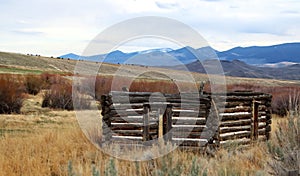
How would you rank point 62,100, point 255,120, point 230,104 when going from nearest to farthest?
1. point 230,104
2. point 255,120
3. point 62,100

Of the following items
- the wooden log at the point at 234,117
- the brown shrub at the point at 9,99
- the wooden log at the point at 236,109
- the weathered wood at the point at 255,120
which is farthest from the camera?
the brown shrub at the point at 9,99

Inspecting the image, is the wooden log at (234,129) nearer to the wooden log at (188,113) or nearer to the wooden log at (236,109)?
the wooden log at (236,109)

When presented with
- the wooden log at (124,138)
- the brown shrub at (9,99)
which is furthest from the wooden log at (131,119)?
the brown shrub at (9,99)

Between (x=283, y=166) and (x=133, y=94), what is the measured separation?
233 inches

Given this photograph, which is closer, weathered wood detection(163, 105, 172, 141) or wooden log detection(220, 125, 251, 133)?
weathered wood detection(163, 105, 172, 141)

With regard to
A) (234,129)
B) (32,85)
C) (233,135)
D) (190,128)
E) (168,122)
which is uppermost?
(32,85)

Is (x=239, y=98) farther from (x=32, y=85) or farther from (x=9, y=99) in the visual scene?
(x=32, y=85)

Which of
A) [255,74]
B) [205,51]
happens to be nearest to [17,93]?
[205,51]

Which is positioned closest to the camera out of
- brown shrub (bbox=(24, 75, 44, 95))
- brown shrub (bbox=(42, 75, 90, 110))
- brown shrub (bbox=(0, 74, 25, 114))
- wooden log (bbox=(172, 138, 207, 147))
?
wooden log (bbox=(172, 138, 207, 147))

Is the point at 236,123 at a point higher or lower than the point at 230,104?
lower

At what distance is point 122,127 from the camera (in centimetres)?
1093

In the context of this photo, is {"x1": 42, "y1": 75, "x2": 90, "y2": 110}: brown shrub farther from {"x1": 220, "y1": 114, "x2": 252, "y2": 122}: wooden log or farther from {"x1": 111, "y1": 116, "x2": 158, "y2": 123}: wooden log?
{"x1": 220, "y1": 114, "x2": 252, "y2": 122}: wooden log

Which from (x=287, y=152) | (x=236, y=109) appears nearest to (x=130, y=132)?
(x=236, y=109)

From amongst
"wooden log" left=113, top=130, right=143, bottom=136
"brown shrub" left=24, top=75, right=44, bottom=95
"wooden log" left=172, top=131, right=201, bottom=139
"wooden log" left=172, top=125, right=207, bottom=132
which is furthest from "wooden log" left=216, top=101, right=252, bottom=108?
"brown shrub" left=24, top=75, right=44, bottom=95
